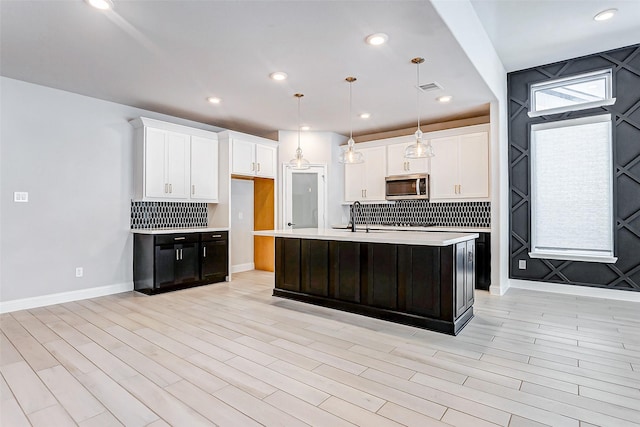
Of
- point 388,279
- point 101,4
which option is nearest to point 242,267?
point 388,279

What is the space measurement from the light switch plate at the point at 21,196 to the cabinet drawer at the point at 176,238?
154cm

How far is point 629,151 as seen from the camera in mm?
4406

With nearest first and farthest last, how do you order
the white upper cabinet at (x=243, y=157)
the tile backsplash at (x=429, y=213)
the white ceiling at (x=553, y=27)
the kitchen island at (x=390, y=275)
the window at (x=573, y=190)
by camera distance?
the kitchen island at (x=390, y=275), the white ceiling at (x=553, y=27), the window at (x=573, y=190), the tile backsplash at (x=429, y=213), the white upper cabinet at (x=243, y=157)

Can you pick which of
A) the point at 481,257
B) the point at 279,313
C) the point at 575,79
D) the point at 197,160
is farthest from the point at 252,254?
the point at 575,79

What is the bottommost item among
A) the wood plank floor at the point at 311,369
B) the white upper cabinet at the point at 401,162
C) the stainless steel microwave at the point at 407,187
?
the wood plank floor at the point at 311,369

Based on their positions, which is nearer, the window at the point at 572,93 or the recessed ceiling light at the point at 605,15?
the recessed ceiling light at the point at 605,15

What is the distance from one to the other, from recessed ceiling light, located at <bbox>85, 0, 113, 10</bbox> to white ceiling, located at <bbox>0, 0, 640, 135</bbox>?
0.18 feet

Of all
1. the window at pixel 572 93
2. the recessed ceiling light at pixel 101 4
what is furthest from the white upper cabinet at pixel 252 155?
the window at pixel 572 93

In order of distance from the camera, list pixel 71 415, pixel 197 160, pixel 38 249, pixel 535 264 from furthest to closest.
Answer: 1. pixel 197 160
2. pixel 535 264
3. pixel 38 249
4. pixel 71 415

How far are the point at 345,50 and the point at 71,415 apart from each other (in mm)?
3525

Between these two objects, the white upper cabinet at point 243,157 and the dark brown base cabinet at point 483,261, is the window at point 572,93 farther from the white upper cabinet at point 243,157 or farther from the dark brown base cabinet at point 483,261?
the white upper cabinet at point 243,157

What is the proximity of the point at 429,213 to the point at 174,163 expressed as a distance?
442 cm

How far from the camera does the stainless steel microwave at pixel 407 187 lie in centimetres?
589

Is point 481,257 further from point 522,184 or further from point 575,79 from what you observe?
point 575,79
